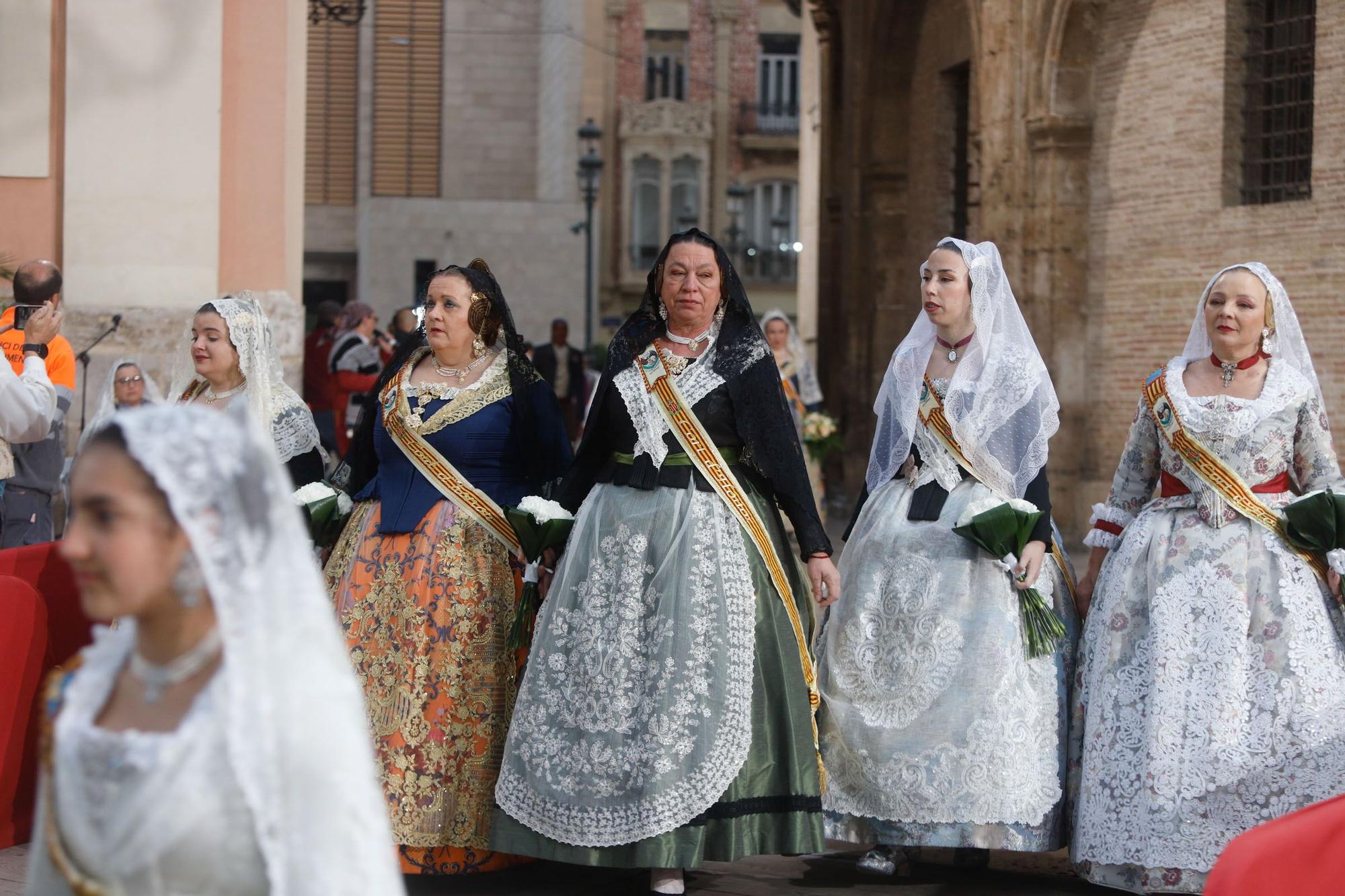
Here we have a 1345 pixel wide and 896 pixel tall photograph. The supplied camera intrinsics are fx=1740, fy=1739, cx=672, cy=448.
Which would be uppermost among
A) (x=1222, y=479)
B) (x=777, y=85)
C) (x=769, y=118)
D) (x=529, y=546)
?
(x=777, y=85)

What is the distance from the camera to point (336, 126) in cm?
3784

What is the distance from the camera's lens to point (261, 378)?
5730 mm

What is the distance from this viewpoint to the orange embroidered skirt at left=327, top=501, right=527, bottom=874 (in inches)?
207

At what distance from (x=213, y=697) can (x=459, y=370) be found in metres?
3.39

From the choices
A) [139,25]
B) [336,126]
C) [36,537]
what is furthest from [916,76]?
[336,126]

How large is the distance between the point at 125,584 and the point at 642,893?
3153mm

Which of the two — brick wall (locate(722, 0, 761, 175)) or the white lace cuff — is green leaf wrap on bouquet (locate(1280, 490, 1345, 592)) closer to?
the white lace cuff

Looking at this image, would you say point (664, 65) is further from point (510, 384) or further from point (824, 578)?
point (824, 578)

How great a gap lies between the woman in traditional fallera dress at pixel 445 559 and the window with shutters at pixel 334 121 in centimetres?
3311

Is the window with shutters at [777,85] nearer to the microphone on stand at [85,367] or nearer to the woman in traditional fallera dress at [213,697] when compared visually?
the microphone on stand at [85,367]

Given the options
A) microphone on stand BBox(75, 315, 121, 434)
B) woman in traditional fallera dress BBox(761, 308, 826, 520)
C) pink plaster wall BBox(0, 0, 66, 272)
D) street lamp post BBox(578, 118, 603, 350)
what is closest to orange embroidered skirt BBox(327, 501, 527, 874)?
microphone on stand BBox(75, 315, 121, 434)

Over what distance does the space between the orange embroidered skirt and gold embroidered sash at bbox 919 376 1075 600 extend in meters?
1.41

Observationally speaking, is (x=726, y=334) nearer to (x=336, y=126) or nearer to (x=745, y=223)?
(x=336, y=126)

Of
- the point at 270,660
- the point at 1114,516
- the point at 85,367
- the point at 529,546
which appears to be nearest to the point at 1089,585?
the point at 1114,516
